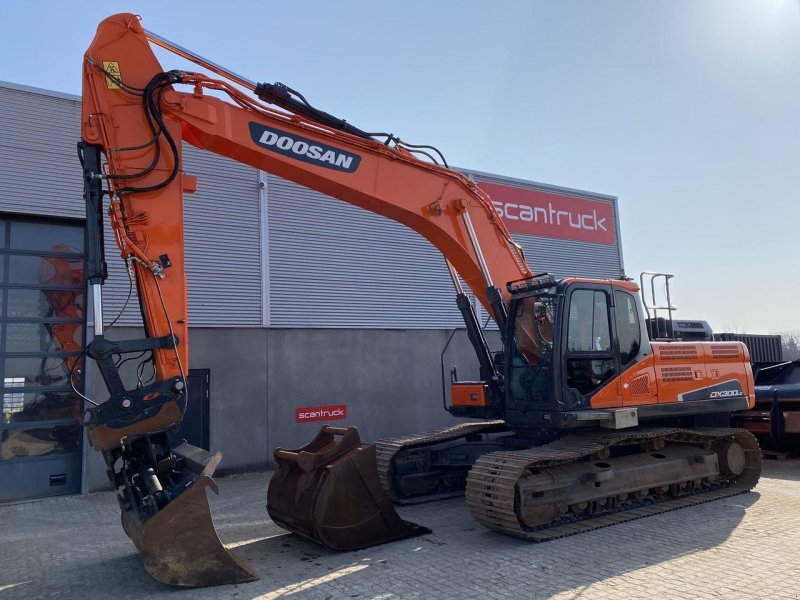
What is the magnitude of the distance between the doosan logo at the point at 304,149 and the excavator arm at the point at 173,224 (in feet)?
0.04

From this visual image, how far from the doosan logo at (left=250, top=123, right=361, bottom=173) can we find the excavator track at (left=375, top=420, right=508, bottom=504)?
3500 mm

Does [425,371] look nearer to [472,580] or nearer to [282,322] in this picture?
[282,322]

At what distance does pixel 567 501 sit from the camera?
680cm

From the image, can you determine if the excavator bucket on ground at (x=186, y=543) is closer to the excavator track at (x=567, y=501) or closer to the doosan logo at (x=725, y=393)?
the excavator track at (x=567, y=501)

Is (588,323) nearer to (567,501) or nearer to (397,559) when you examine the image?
(567,501)

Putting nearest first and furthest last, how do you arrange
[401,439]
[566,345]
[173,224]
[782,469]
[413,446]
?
1. [173,224]
2. [566,345]
3. [413,446]
4. [401,439]
5. [782,469]

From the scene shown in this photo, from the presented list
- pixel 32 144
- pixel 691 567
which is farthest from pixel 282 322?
pixel 691 567

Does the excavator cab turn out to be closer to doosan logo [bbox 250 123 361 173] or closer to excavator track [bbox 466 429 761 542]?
excavator track [bbox 466 429 761 542]

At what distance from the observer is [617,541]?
630cm

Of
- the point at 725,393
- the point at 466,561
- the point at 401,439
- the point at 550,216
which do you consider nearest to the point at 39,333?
the point at 401,439

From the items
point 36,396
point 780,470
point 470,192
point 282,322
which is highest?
point 470,192

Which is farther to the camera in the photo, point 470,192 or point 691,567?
point 470,192

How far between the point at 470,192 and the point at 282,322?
5.47m

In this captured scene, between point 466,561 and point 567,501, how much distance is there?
160cm
